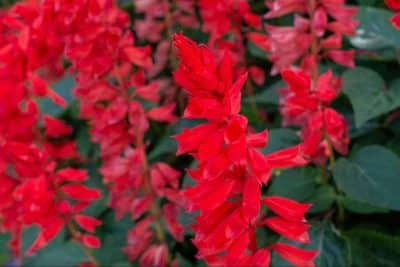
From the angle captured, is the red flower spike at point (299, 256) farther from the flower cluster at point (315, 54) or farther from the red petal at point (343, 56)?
the red petal at point (343, 56)

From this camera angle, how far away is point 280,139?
1.44 metres

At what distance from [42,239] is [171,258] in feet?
1.46

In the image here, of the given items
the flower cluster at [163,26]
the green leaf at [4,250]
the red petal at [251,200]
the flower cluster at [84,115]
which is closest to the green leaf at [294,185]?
the flower cluster at [84,115]

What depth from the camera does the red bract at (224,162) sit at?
0.79m

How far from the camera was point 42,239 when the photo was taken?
1.37m

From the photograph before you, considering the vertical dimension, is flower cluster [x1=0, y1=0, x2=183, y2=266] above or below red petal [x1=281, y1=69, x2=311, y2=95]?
below

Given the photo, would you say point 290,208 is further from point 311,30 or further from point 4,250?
point 4,250

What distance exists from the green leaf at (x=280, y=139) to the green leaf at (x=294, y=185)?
8 centimetres

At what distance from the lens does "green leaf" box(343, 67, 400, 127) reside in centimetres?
136

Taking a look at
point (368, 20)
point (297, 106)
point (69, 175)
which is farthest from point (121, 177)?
point (368, 20)

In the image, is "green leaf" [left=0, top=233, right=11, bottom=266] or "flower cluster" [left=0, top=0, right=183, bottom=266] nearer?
"flower cluster" [left=0, top=0, right=183, bottom=266]

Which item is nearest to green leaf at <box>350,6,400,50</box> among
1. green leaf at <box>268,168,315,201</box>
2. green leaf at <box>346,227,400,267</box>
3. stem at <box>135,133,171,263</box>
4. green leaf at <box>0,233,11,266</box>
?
green leaf at <box>268,168,315,201</box>

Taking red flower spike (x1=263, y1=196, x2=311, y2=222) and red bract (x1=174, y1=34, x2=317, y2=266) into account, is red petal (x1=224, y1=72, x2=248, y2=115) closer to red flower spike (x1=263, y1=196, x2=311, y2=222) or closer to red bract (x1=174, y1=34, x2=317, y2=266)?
red bract (x1=174, y1=34, x2=317, y2=266)

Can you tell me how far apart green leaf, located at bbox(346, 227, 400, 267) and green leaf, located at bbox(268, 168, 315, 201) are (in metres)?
0.14
